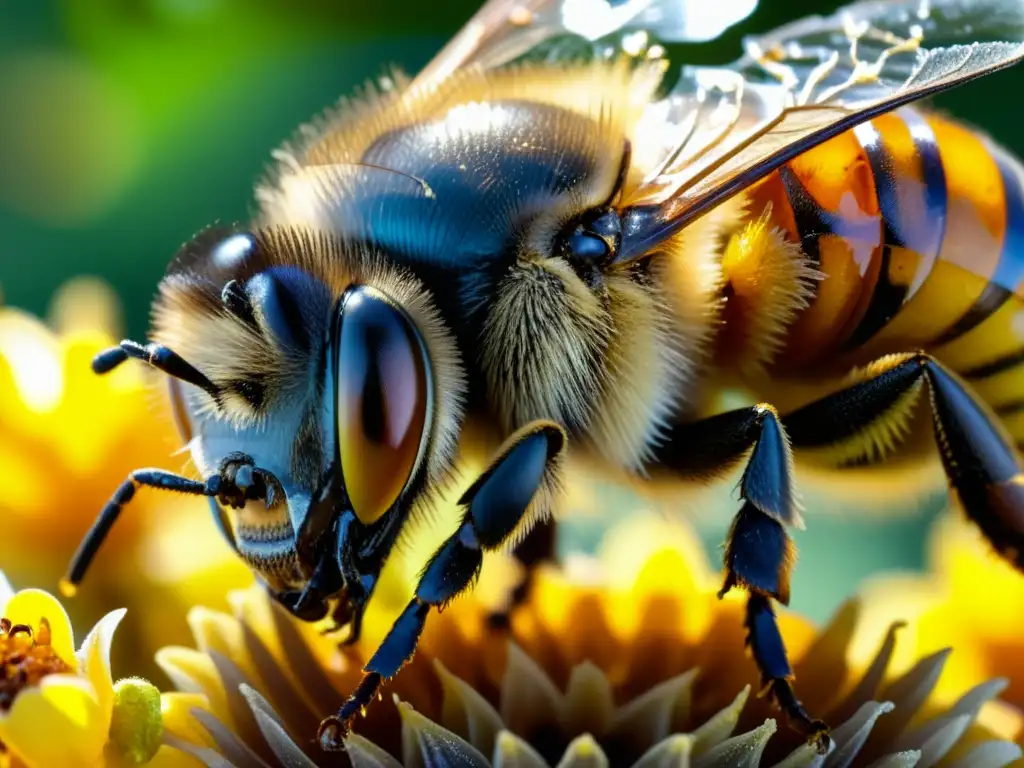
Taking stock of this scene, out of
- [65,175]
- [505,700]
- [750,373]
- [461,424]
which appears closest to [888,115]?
[750,373]

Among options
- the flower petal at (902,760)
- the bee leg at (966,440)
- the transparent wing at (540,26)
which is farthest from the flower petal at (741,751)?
the transparent wing at (540,26)

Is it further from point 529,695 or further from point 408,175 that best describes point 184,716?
point 408,175

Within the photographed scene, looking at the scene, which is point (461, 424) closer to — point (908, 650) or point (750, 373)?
point (750, 373)

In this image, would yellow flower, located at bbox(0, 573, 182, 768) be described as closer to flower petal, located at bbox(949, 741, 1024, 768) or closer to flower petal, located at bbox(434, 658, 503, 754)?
flower petal, located at bbox(434, 658, 503, 754)

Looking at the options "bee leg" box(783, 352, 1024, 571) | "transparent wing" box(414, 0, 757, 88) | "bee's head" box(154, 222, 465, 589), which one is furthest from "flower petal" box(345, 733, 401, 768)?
"transparent wing" box(414, 0, 757, 88)

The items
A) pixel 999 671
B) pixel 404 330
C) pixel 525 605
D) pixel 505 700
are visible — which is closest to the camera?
pixel 404 330

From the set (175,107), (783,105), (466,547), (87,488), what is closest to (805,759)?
(466,547)
